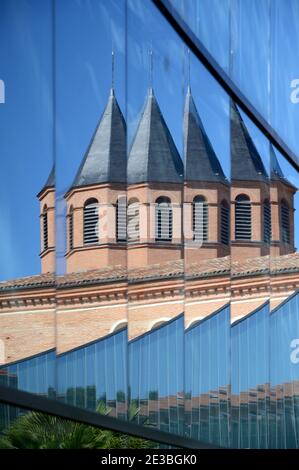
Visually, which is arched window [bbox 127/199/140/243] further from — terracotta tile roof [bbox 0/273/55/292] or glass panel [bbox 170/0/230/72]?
glass panel [bbox 170/0/230/72]

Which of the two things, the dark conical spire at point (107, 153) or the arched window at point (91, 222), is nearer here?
the dark conical spire at point (107, 153)

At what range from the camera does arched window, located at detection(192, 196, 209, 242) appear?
49.1 ft

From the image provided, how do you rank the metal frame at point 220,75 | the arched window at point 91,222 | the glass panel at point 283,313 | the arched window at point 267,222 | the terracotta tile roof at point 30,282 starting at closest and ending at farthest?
the terracotta tile roof at point 30,282
the arched window at point 91,222
the metal frame at point 220,75
the arched window at point 267,222
the glass panel at point 283,313

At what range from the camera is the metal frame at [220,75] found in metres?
14.1

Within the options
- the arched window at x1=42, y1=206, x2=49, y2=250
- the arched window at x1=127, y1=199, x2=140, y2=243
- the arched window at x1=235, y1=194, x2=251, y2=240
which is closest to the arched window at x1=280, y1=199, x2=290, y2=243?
the arched window at x1=235, y1=194, x2=251, y2=240

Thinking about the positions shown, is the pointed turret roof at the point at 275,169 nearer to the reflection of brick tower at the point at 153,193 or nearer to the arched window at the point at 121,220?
the reflection of brick tower at the point at 153,193

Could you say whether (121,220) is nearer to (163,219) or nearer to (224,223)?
(163,219)

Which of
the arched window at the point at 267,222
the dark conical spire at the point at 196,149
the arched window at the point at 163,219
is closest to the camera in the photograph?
the arched window at the point at 163,219

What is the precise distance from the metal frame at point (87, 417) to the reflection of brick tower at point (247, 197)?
6.50ft

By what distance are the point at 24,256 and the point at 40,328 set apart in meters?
0.56

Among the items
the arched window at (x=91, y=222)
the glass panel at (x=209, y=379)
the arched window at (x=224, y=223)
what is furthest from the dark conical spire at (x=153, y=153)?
the arched window at (x=224, y=223)

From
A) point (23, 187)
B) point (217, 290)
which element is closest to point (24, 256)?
point (23, 187)

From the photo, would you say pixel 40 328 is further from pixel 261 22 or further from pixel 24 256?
pixel 261 22

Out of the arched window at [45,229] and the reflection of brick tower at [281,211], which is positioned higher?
the reflection of brick tower at [281,211]
